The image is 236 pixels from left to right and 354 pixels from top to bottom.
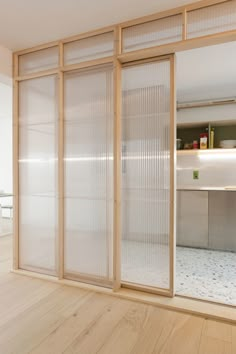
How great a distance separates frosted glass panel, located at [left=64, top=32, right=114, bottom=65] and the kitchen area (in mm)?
1029

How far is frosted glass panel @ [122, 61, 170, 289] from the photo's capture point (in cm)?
261

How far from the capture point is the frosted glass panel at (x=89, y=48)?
2.72 meters

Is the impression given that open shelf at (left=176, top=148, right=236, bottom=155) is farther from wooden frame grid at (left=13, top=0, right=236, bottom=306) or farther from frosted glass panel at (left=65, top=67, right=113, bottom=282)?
frosted glass panel at (left=65, top=67, right=113, bottom=282)

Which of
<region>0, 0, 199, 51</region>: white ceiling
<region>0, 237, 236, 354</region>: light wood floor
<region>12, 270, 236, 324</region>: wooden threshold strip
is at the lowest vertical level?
<region>0, 237, 236, 354</region>: light wood floor

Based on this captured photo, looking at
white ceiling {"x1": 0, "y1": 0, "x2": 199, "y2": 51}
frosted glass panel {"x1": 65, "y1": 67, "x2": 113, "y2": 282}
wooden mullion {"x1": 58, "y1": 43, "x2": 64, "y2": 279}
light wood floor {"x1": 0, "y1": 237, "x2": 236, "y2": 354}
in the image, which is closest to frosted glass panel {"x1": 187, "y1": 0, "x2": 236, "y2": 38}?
white ceiling {"x1": 0, "y1": 0, "x2": 199, "y2": 51}

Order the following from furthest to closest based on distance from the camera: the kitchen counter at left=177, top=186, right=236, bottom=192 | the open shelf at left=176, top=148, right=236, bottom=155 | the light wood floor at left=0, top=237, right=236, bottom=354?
the open shelf at left=176, top=148, right=236, bottom=155, the kitchen counter at left=177, top=186, right=236, bottom=192, the light wood floor at left=0, top=237, right=236, bottom=354

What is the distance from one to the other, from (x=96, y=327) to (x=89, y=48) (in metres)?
2.69

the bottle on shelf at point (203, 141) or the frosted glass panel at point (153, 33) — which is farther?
the bottle on shelf at point (203, 141)

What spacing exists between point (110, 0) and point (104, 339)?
2.72 m

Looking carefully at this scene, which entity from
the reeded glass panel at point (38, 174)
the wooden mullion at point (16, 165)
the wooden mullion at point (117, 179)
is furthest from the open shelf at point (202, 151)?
the wooden mullion at point (16, 165)

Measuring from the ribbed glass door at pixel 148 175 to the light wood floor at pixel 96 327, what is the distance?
0.38 m

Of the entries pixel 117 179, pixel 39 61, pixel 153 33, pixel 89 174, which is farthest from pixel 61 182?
pixel 153 33

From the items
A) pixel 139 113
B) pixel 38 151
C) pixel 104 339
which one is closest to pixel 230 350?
pixel 104 339

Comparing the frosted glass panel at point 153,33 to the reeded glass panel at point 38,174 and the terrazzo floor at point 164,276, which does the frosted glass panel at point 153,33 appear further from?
the terrazzo floor at point 164,276
